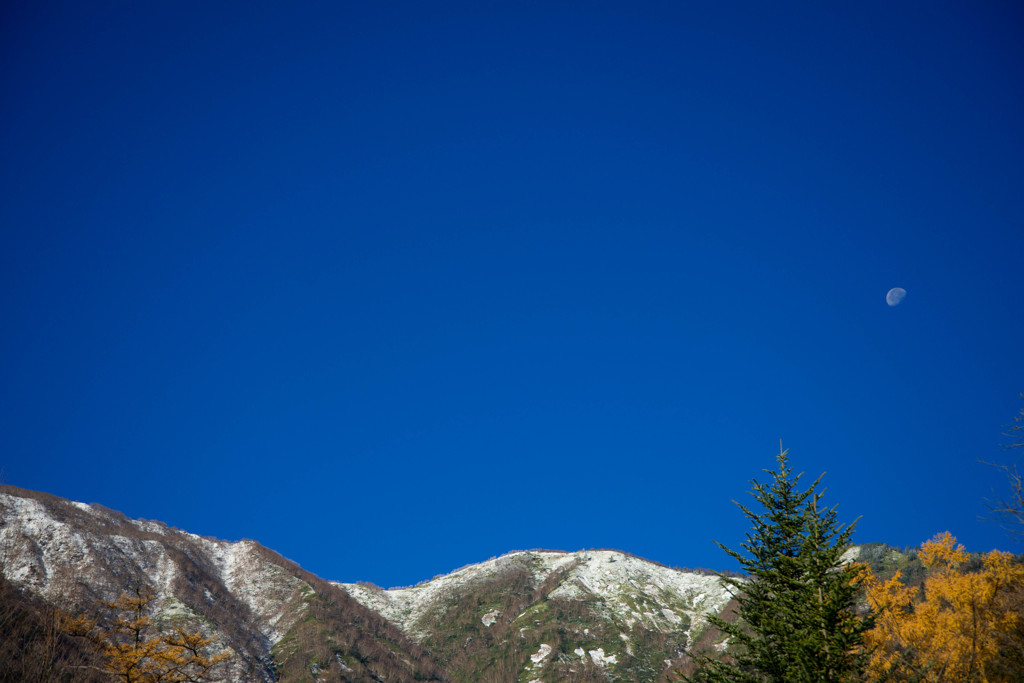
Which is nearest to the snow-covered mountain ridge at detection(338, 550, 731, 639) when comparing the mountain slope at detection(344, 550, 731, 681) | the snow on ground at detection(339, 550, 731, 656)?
the snow on ground at detection(339, 550, 731, 656)

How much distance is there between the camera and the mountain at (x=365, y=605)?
8562cm

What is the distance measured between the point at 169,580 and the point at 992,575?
4220 inches

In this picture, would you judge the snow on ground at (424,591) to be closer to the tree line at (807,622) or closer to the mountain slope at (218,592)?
the mountain slope at (218,592)

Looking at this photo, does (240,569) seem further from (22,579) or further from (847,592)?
(847,592)

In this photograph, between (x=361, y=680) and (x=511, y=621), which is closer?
(x=361, y=680)

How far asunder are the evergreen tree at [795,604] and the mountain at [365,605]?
70.4 m

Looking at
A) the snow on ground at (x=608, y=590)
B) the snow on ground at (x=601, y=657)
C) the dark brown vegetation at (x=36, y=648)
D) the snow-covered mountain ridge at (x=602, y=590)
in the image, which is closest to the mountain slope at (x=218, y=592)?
the snow-covered mountain ridge at (x=602, y=590)

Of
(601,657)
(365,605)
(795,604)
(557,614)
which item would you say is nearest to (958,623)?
(795,604)

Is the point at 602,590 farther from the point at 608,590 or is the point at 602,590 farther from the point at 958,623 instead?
the point at 958,623

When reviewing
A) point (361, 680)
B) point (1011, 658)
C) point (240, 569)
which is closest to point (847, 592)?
point (1011, 658)

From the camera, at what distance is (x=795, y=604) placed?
23156mm

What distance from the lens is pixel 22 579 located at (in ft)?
255

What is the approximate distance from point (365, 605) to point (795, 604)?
11073 cm

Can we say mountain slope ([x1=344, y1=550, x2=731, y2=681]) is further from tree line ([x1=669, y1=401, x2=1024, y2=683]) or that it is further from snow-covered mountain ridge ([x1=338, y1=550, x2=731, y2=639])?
tree line ([x1=669, y1=401, x2=1024, y2=683])
